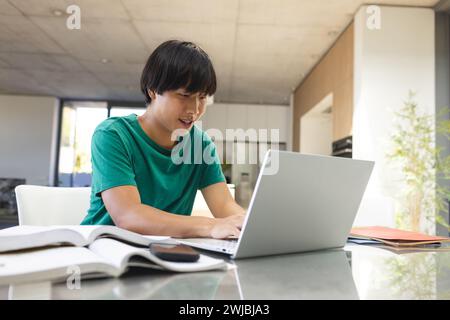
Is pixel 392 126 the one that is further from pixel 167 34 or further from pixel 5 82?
pixel 5 82

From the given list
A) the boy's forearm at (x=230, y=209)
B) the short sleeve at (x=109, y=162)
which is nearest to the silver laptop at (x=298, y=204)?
the short sleeve at (x=109, y=162)

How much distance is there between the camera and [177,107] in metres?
1.23

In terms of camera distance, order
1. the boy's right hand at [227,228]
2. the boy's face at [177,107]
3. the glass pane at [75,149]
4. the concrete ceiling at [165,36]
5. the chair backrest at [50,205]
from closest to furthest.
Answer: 1. the boy's right hand at [227,228]
2. the boy's face at [177,107]
3. the chair backrest at [50,205]
4. the concrete ceiling at [165,36]
5. the glass pane at [75,149]

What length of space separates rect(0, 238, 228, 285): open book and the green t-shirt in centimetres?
45

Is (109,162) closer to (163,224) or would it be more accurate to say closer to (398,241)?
(163,224)

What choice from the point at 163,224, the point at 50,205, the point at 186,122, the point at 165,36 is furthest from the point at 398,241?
the point at 165,36

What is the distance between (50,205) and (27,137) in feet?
27.3

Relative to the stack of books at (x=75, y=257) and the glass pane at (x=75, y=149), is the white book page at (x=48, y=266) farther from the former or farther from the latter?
the glass pane at (x=75, y=149)

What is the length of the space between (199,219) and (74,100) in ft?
28.9

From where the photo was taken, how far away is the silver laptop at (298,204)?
2.20 ft

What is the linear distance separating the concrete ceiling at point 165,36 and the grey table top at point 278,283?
3694 mm

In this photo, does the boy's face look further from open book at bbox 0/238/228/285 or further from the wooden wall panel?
the wooden wall panel

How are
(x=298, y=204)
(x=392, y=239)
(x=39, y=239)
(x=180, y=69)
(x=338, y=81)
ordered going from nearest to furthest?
A: 1. (x=39, y=239)
2. (x=298, y=204)
3. (x=392, y=239)
4. (x=180, y=69)
5. (x=338, y=81)

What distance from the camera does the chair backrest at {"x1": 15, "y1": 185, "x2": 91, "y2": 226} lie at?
4.36 ft
